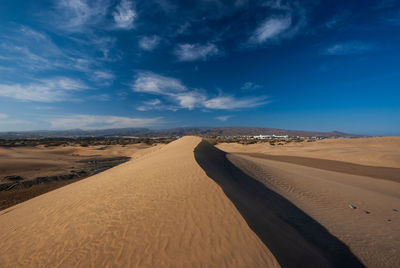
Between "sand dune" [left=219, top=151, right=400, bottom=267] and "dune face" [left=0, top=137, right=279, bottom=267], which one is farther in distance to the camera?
"sand dune" [left=219, top=151, right=400, bottom=267]

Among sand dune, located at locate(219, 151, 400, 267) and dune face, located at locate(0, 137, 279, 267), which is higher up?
dune face, located at locate(0, 137, 279, 267)

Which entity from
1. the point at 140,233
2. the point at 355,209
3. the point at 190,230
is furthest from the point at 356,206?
the point at 140,233

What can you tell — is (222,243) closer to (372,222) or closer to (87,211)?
(87,211)

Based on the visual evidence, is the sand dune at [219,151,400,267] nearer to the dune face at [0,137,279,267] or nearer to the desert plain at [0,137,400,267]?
the desert plain at [0,137,400,267]

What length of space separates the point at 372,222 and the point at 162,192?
7.52 meters

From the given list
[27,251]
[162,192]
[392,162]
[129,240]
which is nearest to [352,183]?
[392,162]

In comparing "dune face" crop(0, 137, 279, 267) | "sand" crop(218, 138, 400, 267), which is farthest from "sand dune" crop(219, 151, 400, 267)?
"dune face" crop(0, 137, 279, 267)

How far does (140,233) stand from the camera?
3.61 metres

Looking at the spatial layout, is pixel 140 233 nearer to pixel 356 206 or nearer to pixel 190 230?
pixel 190 230

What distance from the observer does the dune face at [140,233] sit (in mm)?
3064

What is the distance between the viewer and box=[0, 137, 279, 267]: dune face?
3064mm

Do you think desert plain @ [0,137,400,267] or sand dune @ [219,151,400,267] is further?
sand dune @ [219,151,400,267]

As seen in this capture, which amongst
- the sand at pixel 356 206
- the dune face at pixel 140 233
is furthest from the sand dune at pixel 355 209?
the dune face at pixel 140 233

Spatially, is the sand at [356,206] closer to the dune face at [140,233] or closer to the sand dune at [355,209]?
the sand dune at [355,209]
